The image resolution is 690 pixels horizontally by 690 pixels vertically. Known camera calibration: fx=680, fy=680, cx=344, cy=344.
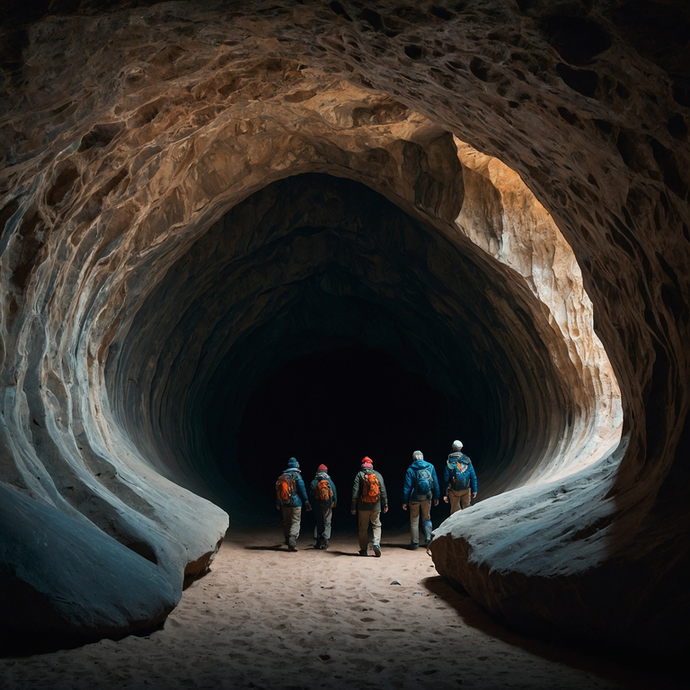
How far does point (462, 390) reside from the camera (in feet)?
59.5

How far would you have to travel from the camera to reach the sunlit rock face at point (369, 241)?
4.70 metres

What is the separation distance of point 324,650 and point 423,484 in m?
5.64

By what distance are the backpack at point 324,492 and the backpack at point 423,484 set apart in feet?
4.75

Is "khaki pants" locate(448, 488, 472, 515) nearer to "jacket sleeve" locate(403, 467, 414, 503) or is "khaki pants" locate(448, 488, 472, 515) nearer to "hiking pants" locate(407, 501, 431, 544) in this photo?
"hiking pants" locate(407, 501, 431, 544)

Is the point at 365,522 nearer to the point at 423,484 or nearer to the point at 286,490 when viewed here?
the point at 423,484

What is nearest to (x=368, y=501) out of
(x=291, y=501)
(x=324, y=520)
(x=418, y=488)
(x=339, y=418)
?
(x=418, y=488)

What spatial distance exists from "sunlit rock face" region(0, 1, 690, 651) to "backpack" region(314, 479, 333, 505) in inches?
83.8

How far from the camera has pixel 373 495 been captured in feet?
35.1

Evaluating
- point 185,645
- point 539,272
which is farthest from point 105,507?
point 539,272

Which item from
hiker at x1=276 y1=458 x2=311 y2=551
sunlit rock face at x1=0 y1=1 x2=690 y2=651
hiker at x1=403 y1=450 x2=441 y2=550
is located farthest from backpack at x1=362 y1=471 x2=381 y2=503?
sunlit rock face at x1=0 y1=1 x2=690 y2=651

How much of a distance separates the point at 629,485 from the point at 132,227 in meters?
6.95

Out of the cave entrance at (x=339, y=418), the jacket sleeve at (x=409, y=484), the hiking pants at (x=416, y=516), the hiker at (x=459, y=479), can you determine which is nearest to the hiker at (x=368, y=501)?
the jacket sleeve at (x=409, y=484)

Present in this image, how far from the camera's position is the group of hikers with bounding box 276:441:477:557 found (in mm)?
10750

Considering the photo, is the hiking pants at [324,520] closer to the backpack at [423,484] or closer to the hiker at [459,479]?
the backpack at [423,484]
